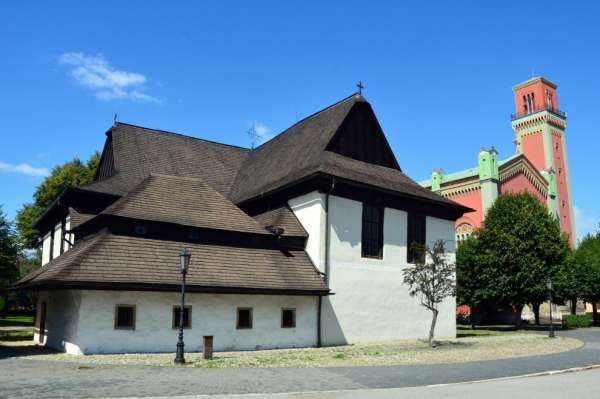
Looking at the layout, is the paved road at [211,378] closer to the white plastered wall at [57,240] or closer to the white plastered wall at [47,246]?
the white plastered wall at [57,240]

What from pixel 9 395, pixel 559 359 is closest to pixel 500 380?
pixel 559 359

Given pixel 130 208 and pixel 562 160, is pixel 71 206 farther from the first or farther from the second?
pixel 562 160

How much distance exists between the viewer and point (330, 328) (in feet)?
76.0

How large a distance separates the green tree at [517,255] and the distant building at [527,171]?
11383 millimetres

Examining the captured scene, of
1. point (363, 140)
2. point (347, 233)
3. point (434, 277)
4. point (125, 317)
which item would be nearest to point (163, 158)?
point (363, 140)

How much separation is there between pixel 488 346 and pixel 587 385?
10.3 meters

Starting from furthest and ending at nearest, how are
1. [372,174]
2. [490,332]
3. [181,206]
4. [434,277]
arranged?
[490,332] → [372,174] → [434,277] → [181,206]

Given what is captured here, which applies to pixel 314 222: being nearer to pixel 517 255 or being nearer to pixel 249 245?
pixel 249 245

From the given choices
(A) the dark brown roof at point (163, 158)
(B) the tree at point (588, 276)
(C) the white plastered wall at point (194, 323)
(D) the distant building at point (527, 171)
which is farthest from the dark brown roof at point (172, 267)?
(D) the distant building at point (527, 171)

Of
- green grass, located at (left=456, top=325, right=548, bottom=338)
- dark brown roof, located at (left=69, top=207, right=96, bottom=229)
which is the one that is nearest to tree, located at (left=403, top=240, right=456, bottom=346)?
green grass, located at (left=456, top=325, right=548, bottom=338)

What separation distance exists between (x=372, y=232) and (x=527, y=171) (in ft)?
131

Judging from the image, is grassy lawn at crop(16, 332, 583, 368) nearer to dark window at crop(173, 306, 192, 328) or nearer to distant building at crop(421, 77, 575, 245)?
dark window at crop(173, 306, 192, 328)

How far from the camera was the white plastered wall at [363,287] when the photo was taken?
77.2ft

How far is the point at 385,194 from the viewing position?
2598 centimetres
